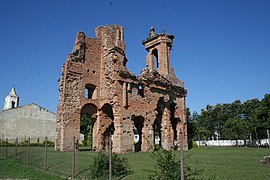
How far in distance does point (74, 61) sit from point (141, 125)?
8.86 meters

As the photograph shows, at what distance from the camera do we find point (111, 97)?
22.4 metres

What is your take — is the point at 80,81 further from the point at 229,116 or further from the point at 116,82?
the point at 229,116

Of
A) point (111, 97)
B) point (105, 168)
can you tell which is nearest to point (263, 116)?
point (111, 97)

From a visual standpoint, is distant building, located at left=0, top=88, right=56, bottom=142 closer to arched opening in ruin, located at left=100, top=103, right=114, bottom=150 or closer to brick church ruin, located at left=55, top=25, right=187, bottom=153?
arched opening in ruin, located at left=100, top=103, right=114, bottom=150

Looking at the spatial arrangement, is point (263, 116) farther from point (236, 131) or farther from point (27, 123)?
point (27, 123)

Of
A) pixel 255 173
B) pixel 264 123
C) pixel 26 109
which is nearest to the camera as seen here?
pixel 255 173

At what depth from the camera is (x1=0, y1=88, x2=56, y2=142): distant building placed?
39.3 meters

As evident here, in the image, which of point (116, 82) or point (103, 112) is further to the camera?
point (103, 112)

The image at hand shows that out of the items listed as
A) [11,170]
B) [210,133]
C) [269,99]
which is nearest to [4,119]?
[11,170]

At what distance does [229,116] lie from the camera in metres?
66.6

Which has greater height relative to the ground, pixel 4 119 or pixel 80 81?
pixel 80 81

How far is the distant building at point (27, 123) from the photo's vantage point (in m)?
39.3

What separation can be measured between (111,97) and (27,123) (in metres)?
25.5

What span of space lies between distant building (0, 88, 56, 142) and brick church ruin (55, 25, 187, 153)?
730 inches
